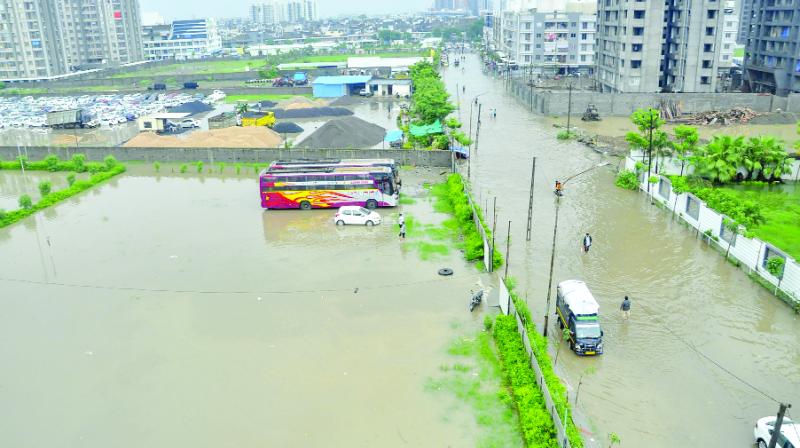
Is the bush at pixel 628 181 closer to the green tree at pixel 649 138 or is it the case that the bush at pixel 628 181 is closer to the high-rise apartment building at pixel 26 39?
the green tree at pixel 649 138

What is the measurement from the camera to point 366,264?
27.1 metres

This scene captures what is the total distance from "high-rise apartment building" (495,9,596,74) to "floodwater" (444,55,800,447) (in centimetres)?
6714

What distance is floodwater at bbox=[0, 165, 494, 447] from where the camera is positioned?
16.8 m

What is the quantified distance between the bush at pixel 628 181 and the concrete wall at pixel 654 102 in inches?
1048

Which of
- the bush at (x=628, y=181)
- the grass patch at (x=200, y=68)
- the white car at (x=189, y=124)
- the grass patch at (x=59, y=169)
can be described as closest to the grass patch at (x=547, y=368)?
the bush at (x=628, y=181)

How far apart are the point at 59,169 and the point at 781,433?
48026 mm

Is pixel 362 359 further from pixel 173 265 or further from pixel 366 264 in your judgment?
pixel 173 265

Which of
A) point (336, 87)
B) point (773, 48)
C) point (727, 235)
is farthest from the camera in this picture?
point (336, 87)

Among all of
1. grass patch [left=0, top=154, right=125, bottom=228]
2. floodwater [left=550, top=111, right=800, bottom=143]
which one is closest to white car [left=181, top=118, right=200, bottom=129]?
grass patch [left=0, top=154, right=125, bottom=228]

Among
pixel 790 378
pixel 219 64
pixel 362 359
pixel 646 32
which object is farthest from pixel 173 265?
pixel 219 64

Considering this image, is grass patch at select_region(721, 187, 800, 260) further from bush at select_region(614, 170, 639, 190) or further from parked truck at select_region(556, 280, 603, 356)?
parked truck at select_region(556, 280, 603, 356)

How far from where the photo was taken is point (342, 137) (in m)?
49.2

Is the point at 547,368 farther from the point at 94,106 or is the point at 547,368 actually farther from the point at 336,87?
the point at 94,106

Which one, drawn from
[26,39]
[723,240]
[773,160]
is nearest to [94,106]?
[26,39]
